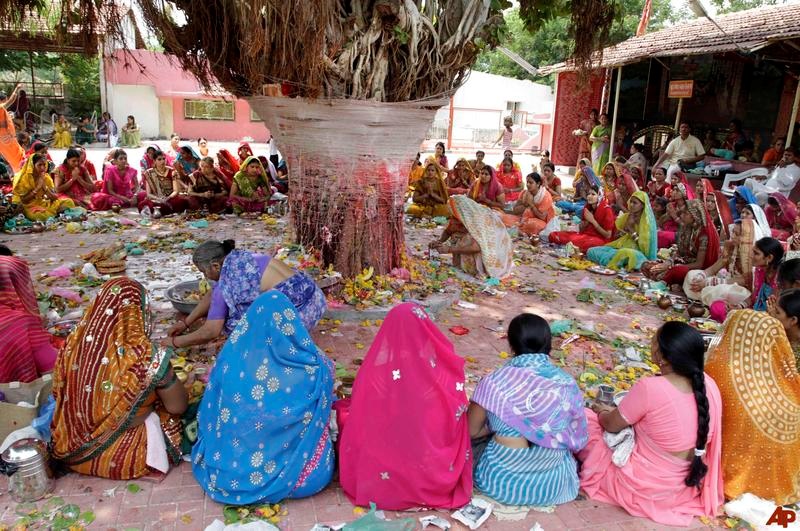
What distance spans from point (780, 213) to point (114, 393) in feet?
29.1

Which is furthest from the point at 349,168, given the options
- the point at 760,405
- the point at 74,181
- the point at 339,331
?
the point at 74,181

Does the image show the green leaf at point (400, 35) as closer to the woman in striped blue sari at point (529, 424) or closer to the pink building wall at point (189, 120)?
the woman in striped blue sari at point (529, 424)

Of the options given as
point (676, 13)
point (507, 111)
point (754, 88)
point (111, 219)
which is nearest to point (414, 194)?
point (111, 219)

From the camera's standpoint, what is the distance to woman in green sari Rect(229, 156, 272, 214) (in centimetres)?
1047

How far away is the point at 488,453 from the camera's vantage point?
3.16 meters

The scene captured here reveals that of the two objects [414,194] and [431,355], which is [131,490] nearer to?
[431,355]

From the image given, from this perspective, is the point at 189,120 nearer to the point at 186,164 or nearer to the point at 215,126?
the point at 215,126

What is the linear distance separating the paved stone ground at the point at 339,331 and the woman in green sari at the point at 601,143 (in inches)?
364

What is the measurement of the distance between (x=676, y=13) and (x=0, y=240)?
48.0 m

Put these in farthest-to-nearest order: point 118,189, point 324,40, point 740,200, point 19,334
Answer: point 118,189
point 740,200
point 324,40
point 19,334

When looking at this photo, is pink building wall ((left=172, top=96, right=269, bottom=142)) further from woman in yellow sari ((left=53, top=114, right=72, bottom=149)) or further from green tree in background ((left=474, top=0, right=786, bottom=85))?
green tree in background ((left=474, top=0, right=786, bottom=85))

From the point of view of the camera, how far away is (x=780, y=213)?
849cm

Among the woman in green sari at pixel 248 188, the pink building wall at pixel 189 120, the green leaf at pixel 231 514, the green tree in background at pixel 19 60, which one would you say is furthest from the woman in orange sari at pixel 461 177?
the green tree in background at pixel 19 60

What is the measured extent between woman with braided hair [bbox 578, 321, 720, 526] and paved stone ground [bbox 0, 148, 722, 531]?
4.4 inches
